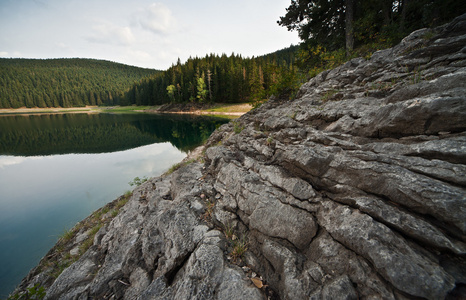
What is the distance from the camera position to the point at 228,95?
7250 cm

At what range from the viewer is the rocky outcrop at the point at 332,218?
2.99 m

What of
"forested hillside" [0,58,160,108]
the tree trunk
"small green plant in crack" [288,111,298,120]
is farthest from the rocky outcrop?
"forested hillside" [0,58,160,108]

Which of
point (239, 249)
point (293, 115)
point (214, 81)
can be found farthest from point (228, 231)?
point (214, 81)

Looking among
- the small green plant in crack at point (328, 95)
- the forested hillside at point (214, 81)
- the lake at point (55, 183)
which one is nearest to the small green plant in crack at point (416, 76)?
the small green plant in crack at point (328, 95)

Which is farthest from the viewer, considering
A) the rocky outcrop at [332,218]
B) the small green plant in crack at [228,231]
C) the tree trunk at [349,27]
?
the tree trunk at [349,27]

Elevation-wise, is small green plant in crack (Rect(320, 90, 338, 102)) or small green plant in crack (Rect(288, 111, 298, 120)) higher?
small green plant in crack (Rect(320, 90, 338, 102))

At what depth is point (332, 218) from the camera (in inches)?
158

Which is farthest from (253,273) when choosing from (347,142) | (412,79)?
(412,79)

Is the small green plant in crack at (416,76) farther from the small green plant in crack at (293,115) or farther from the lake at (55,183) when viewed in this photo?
the lake at (55,183)

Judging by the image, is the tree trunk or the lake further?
the tree trunk

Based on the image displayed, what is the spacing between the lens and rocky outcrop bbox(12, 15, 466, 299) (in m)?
2.99

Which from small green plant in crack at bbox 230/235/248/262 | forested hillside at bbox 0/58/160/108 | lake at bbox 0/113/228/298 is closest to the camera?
small green plant in crack at bbox 230/235/248/262

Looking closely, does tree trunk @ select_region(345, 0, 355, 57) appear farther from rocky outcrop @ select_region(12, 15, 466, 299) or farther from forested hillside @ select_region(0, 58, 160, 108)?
forested hillside @ select_region(0, 58, 160, 108)

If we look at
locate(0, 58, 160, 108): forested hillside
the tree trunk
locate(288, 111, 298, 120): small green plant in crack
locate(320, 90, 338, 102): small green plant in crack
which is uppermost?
locate(0, 58, 160, 108): forested hillside
